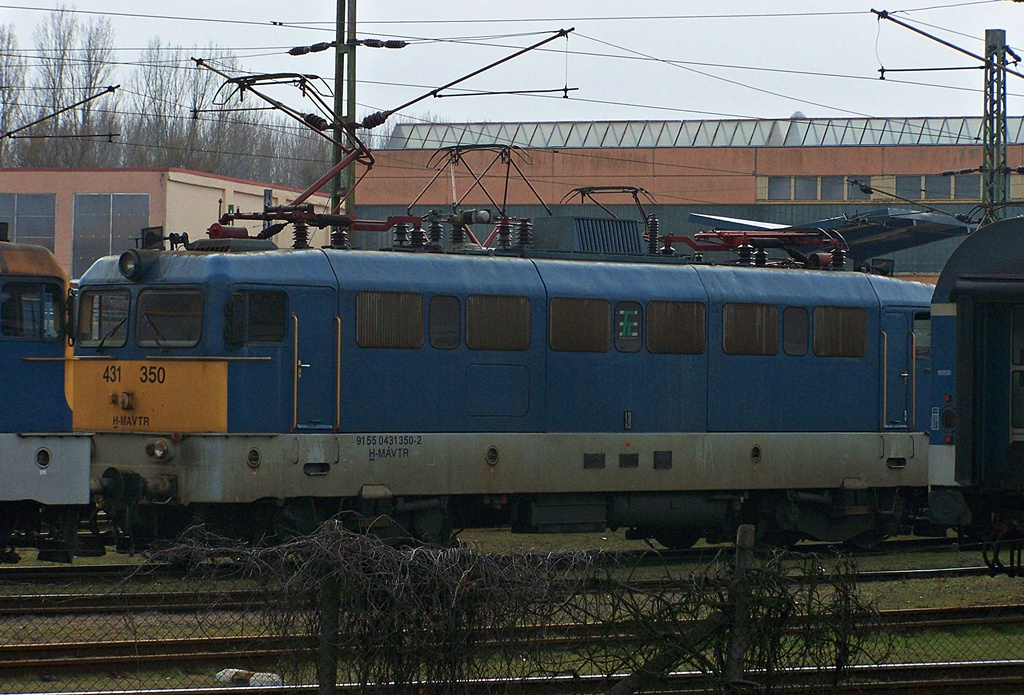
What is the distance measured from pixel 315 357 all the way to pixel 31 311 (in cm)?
316

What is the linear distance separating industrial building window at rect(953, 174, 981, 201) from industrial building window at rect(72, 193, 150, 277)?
99.6ft

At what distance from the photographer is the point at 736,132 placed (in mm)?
54719

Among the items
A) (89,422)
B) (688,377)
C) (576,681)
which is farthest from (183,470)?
(576,681)

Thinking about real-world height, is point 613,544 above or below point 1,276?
below

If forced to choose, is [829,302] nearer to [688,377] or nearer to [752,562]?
[688,377]

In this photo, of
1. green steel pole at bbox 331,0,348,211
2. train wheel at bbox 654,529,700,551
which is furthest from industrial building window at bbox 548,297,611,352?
green steel pole at bbox 331,0,348,211

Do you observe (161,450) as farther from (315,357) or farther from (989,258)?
(989,258)

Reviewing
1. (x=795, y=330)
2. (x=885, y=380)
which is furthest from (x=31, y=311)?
(x=885, y=380)

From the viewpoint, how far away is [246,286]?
1352 cm

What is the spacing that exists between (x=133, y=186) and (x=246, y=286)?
113 feet

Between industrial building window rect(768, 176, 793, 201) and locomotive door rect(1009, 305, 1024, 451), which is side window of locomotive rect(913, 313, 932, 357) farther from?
industrial building window rect(768, 176, 793, 201)

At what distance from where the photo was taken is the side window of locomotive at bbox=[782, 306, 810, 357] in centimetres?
1623

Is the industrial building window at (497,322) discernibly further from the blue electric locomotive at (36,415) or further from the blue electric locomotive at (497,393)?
the blue electric locomotive at (36,415)

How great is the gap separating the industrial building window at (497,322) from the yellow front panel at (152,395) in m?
2.63
